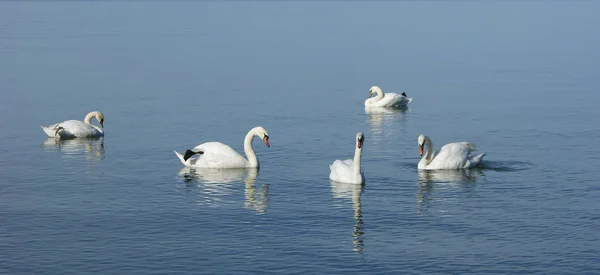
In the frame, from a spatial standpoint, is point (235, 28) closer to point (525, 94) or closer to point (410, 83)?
point (410, 83)

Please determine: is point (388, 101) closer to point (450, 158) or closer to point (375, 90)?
point (375, 90)

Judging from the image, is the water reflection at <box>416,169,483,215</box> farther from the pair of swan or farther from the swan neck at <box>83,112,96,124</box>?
the swan neck at <box>83,112,96,124</box>

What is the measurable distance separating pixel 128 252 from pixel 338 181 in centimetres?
899

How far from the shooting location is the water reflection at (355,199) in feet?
88.1

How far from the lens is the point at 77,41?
78312 mm

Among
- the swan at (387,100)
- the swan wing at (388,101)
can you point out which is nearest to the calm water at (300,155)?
the swan at (387,100)

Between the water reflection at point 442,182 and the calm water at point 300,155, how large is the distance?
9 cm

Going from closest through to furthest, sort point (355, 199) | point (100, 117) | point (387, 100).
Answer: point (355, 199), point (100, 117), point (387, 100)

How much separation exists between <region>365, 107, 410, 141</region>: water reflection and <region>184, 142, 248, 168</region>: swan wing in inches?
279

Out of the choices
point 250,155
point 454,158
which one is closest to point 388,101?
point 454,158

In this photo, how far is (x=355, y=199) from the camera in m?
31.2

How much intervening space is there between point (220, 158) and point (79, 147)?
677cm

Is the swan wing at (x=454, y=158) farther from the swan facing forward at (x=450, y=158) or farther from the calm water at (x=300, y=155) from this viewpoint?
the calm water at (x=300, y=155)

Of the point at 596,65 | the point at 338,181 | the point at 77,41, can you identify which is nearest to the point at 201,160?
the point at 338,181
